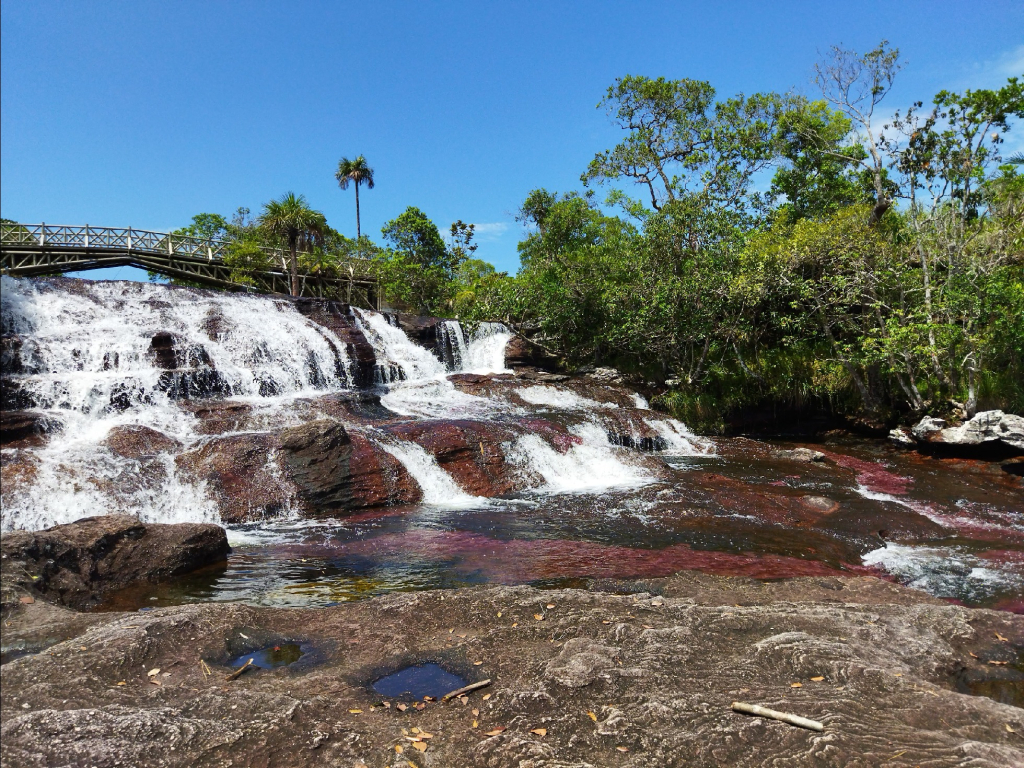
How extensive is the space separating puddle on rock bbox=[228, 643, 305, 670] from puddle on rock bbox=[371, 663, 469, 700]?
82 cm

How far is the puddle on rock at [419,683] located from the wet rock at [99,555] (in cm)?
352

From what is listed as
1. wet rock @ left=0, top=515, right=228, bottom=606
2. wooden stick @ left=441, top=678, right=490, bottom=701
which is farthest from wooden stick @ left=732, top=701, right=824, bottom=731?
wet rock @ left=0, top=515, right=228, bottom=606

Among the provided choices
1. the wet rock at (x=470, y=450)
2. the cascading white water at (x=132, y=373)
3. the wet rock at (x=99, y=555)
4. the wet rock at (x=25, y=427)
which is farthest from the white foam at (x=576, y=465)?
the wet rock at (x=25, y=427)

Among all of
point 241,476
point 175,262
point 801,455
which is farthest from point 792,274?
point 175,262

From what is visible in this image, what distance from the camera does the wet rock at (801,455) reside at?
14.2 m

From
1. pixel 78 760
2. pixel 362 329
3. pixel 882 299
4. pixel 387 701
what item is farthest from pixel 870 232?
pixel 78 760

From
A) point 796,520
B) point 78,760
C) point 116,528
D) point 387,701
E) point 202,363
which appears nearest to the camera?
point 78,760

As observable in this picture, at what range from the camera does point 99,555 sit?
6.52 meters

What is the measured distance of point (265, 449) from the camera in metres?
10.7

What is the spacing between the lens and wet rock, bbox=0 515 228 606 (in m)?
5.70

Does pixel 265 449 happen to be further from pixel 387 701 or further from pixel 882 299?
pixel 882 299

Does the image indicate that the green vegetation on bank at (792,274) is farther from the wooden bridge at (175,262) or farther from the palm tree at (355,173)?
the palm tree at (355,173)

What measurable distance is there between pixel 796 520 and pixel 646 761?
7.76 metres

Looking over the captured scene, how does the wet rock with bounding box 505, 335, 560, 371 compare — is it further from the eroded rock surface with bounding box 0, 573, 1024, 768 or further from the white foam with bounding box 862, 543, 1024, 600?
the eroded rock surface with bounding box 0, 573, 1024, 768
